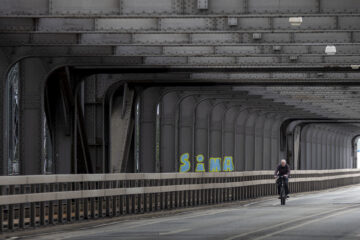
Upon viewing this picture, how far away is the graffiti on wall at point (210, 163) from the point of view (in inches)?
1999

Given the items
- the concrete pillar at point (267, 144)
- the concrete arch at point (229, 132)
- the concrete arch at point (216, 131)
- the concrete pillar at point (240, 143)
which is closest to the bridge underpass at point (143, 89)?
the concrete arch at point (216, 131)

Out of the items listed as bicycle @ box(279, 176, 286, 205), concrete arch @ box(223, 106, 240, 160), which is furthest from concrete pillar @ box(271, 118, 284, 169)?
bicycle @ box(279, 176, 286, 205)

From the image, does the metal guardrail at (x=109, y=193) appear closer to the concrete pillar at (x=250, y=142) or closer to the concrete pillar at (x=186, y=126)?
the concrete pillar at (x=186, y=126)

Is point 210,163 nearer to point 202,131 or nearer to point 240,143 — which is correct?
point 202,131

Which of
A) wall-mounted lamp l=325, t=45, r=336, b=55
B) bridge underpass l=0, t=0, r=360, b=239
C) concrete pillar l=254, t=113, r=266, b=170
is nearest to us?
bridge underpass l=0, t=0, r=360, b=239

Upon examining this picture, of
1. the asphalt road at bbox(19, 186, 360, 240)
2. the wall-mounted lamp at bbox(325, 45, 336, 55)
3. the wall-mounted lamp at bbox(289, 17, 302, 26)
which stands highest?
the wall-mounted lamp at bbox(289, 17, 302, 26)

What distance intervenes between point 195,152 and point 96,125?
17.5 meters

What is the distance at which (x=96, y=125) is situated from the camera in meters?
35.2

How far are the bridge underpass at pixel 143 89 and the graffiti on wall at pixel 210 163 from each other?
0.51ft

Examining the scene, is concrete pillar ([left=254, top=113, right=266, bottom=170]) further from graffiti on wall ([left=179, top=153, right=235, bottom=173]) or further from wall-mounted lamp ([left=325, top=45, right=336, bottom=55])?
wall-mounted lamp ([left=325, top=45, right=336, bottom=55])

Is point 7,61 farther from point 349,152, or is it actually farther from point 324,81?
point 349,152

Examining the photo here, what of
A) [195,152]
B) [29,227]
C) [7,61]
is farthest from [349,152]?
[29,227]

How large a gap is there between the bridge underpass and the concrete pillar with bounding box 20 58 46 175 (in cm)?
3

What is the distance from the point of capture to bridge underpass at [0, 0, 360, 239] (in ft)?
73.7
